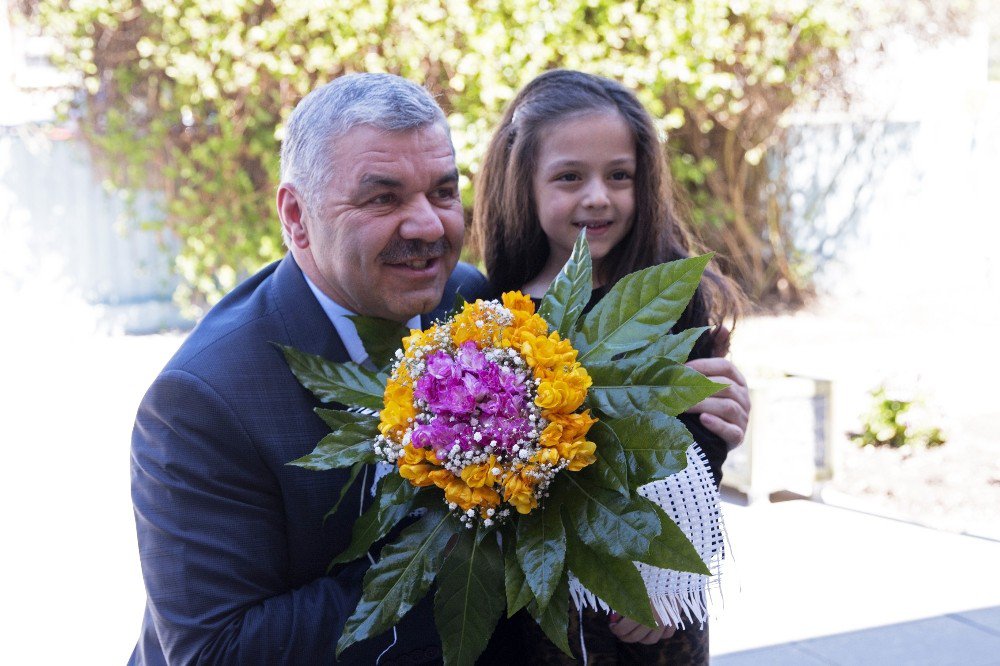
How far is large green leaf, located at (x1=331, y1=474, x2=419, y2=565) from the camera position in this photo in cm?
179

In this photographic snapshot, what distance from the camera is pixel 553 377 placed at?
5.66ft

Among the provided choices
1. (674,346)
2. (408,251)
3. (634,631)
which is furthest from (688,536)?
(408,251)

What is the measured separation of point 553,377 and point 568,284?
11.6 inches

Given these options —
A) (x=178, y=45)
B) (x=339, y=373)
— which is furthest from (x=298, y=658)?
(x=178, y=45)

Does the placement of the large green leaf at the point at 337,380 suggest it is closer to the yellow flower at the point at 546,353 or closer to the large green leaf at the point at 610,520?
the yellow flower at the point at 546,353

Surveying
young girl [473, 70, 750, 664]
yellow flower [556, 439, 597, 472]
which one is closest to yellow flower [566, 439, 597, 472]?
yellow flower [556, 439, 597, 472]

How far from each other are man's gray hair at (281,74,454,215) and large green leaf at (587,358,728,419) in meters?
0.64

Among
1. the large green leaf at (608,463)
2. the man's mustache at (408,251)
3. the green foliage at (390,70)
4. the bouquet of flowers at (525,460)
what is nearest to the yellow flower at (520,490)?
the bouquet of flowers at (525,460)

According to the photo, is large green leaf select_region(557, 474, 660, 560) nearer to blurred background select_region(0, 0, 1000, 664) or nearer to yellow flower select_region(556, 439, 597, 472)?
yellow flower select_region(556, 439, 597, 472)

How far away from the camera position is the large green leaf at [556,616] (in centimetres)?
168

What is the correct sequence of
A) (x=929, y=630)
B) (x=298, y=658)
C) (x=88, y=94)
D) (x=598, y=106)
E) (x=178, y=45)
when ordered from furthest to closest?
(x=88, y=94), (x=178, y=45), (x=929, y=630), (x=598, y=106), (x=298, y=658)

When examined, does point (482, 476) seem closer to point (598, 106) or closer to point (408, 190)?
point (408, 190)

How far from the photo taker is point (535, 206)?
116 inches

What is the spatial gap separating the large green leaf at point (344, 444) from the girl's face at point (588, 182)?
1106 mm
